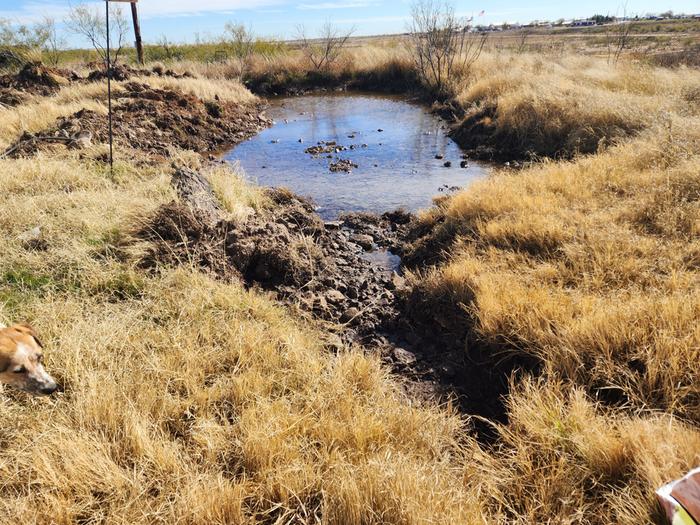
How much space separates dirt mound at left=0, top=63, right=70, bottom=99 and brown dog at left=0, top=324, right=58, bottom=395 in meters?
13.2

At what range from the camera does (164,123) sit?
10.5 m

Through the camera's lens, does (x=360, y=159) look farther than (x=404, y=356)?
Yes

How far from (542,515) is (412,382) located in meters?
1.40

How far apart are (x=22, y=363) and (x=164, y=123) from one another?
370 inches

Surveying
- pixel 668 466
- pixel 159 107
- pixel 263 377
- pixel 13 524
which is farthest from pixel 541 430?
pixel 159 107

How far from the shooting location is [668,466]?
1.88 metres

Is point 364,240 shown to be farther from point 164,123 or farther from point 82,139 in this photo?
point 164,123

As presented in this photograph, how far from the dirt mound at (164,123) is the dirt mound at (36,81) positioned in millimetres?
2690

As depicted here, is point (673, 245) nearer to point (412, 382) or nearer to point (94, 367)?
point (412, 382)

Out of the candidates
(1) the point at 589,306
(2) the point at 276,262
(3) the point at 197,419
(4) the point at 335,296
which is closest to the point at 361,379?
(3) the point at 197,419

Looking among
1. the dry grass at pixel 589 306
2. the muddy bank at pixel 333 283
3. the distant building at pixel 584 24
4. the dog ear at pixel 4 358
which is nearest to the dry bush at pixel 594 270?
the dry grass at pixel 589 306

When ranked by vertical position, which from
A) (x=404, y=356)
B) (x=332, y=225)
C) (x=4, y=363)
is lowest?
(x=404, y=356)

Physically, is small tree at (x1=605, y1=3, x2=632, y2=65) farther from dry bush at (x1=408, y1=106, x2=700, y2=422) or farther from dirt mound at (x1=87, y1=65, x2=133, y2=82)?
dirt mound at (x1=87, y1=65, x2=133, y2=82)

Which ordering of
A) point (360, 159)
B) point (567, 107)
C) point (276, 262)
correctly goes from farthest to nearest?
1. point (360, 159)
2. point (567, 107)
3. point (276, 262)
